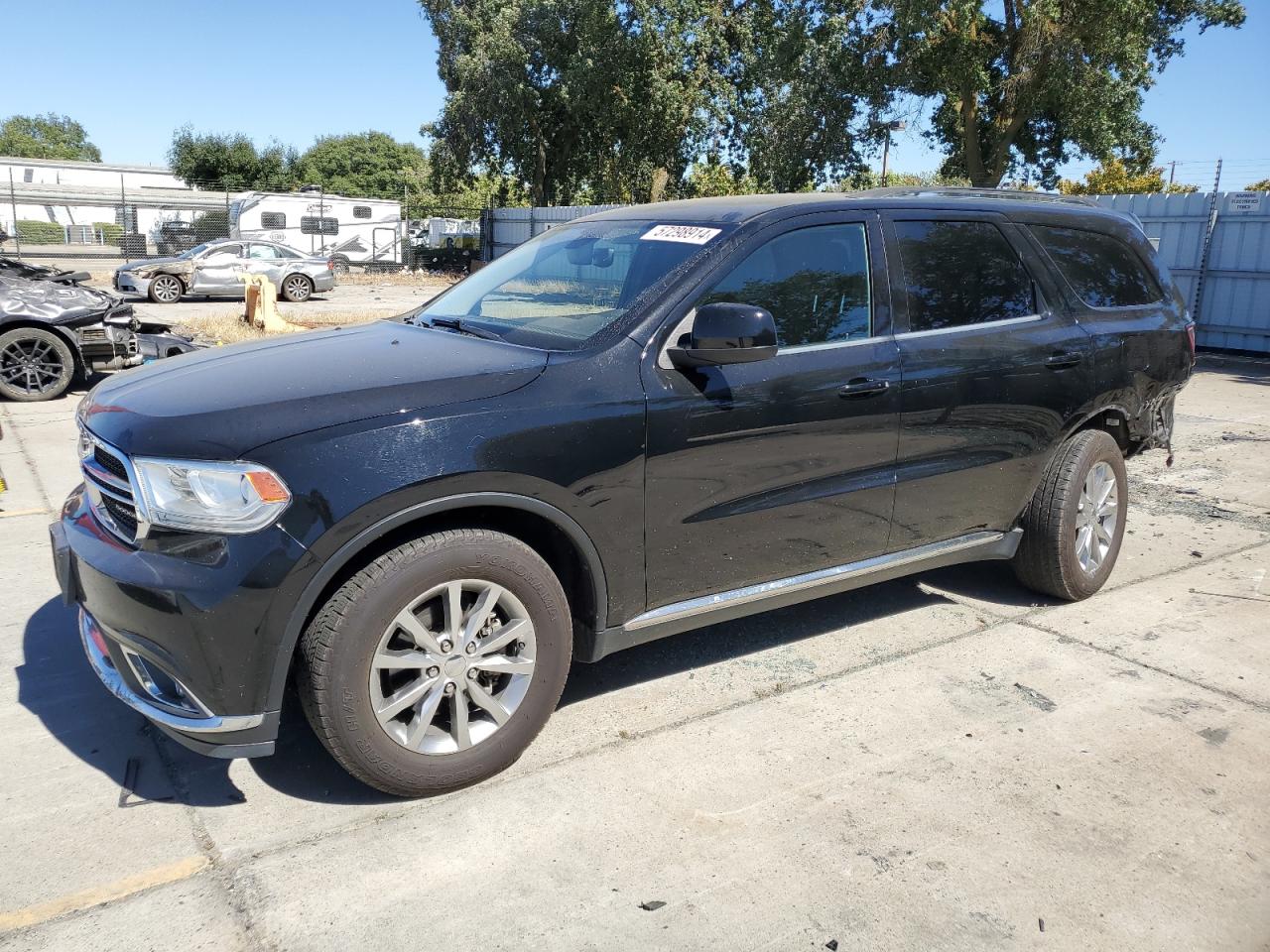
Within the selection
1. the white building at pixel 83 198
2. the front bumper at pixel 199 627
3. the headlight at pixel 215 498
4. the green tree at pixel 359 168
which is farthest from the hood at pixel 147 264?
the green tree at pixel 359 168

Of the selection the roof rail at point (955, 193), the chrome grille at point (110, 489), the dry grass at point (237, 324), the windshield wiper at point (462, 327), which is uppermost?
the roof rail at point (955, 193)

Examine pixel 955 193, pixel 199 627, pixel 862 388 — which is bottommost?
pixel 199 627

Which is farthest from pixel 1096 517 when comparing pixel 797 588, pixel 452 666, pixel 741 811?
pixel 452 666

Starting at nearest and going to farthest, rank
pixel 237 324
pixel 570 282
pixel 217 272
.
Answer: pixel 570 282 < pixel 237 324 < pixel 217 272

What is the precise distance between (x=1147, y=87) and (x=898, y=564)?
2556cm

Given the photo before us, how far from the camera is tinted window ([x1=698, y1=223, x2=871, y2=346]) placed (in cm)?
371

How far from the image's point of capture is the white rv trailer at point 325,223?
33.3 metres

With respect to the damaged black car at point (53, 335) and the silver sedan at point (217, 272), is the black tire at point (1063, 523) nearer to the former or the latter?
the damaged black car at point (53, 335)

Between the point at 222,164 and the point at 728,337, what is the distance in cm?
5809

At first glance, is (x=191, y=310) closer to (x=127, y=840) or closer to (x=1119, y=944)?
(x=127, y=840)

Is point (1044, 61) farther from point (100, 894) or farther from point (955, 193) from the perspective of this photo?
point (100, 894)

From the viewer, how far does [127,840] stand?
2.95 m

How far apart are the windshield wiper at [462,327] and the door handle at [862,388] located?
1311mm

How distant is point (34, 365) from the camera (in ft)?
33.0
